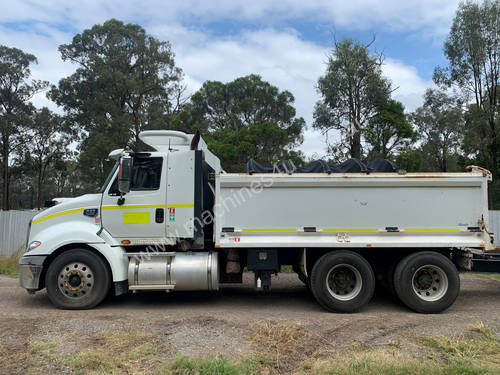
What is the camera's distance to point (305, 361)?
15.0 feet

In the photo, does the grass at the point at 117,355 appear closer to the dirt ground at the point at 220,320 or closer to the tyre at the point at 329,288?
the dirt ground at the point at 220,320

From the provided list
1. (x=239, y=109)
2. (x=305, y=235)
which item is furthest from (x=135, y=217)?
(x=239, y=109)

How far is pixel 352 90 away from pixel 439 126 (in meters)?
15.5

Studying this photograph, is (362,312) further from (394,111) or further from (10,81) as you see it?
(10,81)

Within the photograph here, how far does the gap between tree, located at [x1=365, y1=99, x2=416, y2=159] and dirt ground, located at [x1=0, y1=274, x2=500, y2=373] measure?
49.4 feet

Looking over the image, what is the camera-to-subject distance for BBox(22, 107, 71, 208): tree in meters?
34.2

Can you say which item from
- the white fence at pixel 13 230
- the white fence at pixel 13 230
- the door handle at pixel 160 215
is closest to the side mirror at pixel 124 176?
the door handle at pixel 160 215

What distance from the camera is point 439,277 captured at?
22.2 feet

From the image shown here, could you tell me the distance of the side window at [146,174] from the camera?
7.07m

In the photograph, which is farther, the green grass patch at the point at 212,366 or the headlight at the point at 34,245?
the headlight at the point at 34,245

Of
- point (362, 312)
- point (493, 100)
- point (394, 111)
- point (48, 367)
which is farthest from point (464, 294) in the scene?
point (493, 100)

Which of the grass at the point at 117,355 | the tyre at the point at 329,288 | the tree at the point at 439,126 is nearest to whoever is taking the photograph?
the grass at the point at 117,355

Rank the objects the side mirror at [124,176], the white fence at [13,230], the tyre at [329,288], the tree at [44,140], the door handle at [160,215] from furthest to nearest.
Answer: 1. the tree at [44,140]
2. the white fence at [13,230]
3. the door handle at [160,215]
4. the side mirror at [124,176]
5. the tyre at [329,288]

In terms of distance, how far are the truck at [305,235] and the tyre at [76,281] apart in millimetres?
17
